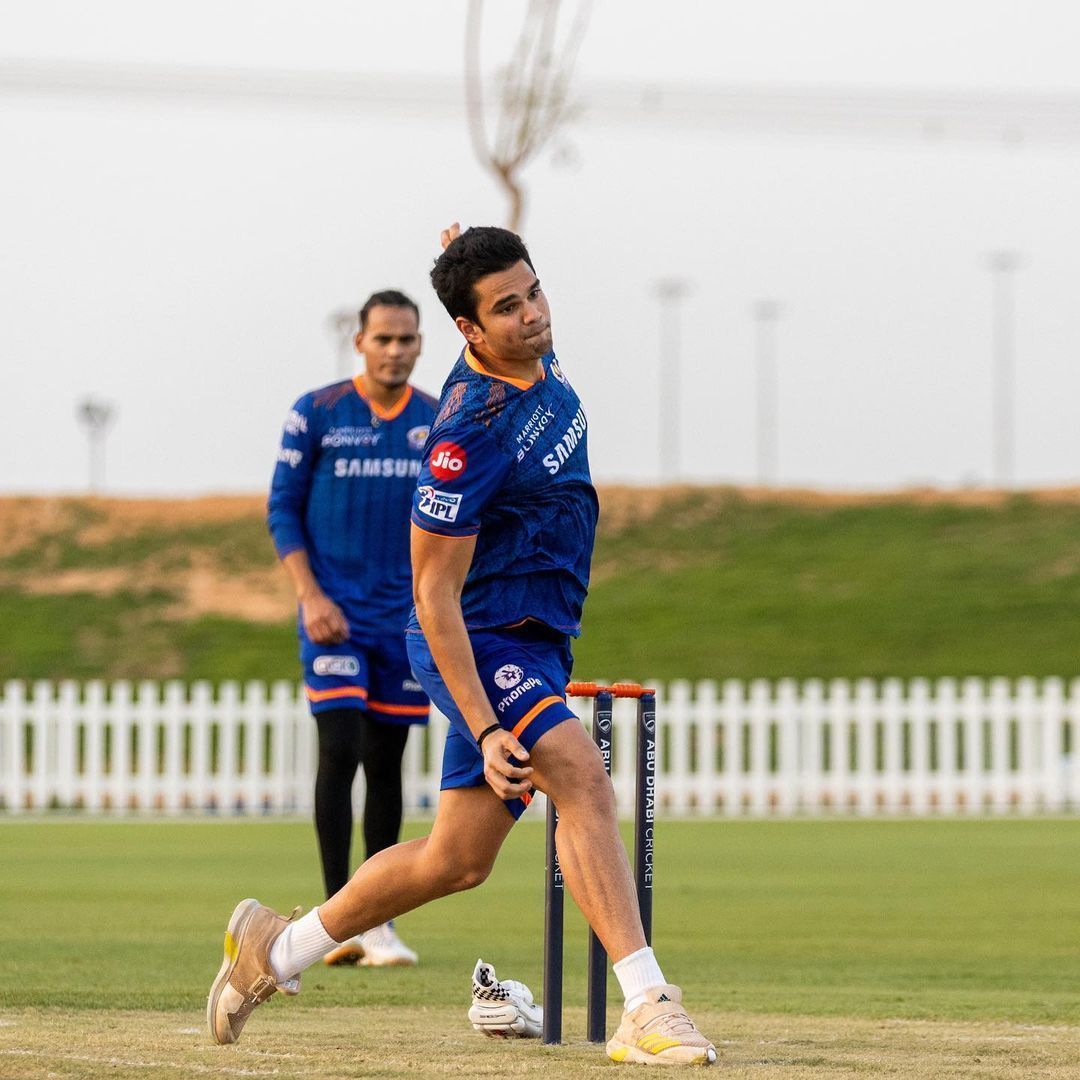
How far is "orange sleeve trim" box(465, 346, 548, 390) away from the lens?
4.71 meters

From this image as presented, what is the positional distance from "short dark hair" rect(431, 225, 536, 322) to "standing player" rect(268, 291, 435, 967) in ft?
8.12

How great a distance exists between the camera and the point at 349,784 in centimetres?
731

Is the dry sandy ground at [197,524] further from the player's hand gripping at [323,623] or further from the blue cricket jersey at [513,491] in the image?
the blue cricket jersey at [513,491]

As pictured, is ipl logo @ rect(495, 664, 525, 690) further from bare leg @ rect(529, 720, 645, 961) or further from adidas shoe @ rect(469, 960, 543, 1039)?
adidas shoe @ rect(469, 960, 543, 1039)

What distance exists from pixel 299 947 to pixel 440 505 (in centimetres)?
118

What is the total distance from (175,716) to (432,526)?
15.7 metres

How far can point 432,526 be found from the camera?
14.9 feet

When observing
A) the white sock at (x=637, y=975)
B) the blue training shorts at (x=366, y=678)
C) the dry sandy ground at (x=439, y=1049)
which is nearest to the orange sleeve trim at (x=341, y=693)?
the blue training shorts at (x=366, y=678)

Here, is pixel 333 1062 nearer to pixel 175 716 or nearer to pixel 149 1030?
pixel 149 1030

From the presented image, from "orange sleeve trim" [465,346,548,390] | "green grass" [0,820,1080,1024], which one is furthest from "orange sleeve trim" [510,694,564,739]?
"green grass" [0,820,1080,1024]

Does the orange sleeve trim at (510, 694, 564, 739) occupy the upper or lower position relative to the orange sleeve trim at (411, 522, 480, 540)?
lower

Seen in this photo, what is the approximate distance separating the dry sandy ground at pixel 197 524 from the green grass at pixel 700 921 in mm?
18356

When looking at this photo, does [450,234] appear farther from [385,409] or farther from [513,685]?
[385,409]

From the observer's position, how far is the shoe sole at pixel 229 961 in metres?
4.77
